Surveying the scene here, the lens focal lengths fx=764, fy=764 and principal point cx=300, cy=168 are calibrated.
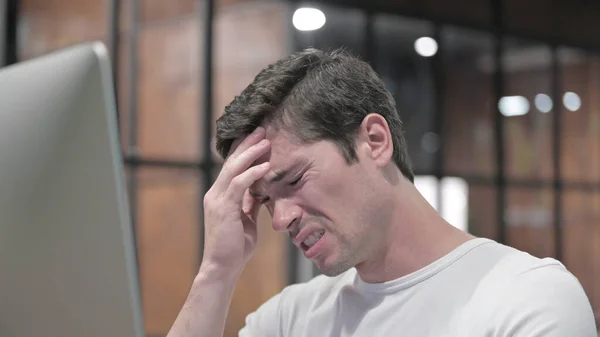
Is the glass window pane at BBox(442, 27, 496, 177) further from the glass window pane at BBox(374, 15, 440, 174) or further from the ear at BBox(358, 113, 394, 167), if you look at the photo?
the ear at BBox(358, 113, 394, 167)

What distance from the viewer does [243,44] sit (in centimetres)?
417

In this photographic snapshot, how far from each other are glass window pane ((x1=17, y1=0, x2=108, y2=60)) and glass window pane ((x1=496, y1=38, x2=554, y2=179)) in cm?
331

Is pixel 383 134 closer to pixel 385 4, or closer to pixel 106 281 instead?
pixel 106 281

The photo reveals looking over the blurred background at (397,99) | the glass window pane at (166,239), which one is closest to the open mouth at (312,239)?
the blurred background at (397,99)

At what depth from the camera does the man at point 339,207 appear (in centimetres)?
124

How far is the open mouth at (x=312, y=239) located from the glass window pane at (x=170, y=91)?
2619 mm

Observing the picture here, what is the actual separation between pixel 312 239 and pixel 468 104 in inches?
178

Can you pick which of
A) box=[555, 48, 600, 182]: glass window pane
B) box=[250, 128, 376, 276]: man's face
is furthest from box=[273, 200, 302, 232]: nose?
box=[555, 48, 600, 182]: glass window pane

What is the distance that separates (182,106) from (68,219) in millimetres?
3328

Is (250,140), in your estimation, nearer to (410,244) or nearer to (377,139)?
A: (377,139)

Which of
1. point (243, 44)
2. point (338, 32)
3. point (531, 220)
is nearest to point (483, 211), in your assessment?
point (531, 220)

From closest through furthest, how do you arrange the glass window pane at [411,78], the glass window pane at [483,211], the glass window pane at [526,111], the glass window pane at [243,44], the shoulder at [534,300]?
the shoulder at [534,300] → the glass window pane at [243,44] → the glass window pane at [411,78] → the glass window pane at [483,211] → the glass window pane at [526,111]

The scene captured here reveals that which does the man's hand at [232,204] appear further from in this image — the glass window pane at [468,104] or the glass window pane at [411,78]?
the glass window pane at [468,104]

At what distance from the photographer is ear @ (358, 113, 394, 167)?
1.27 m
